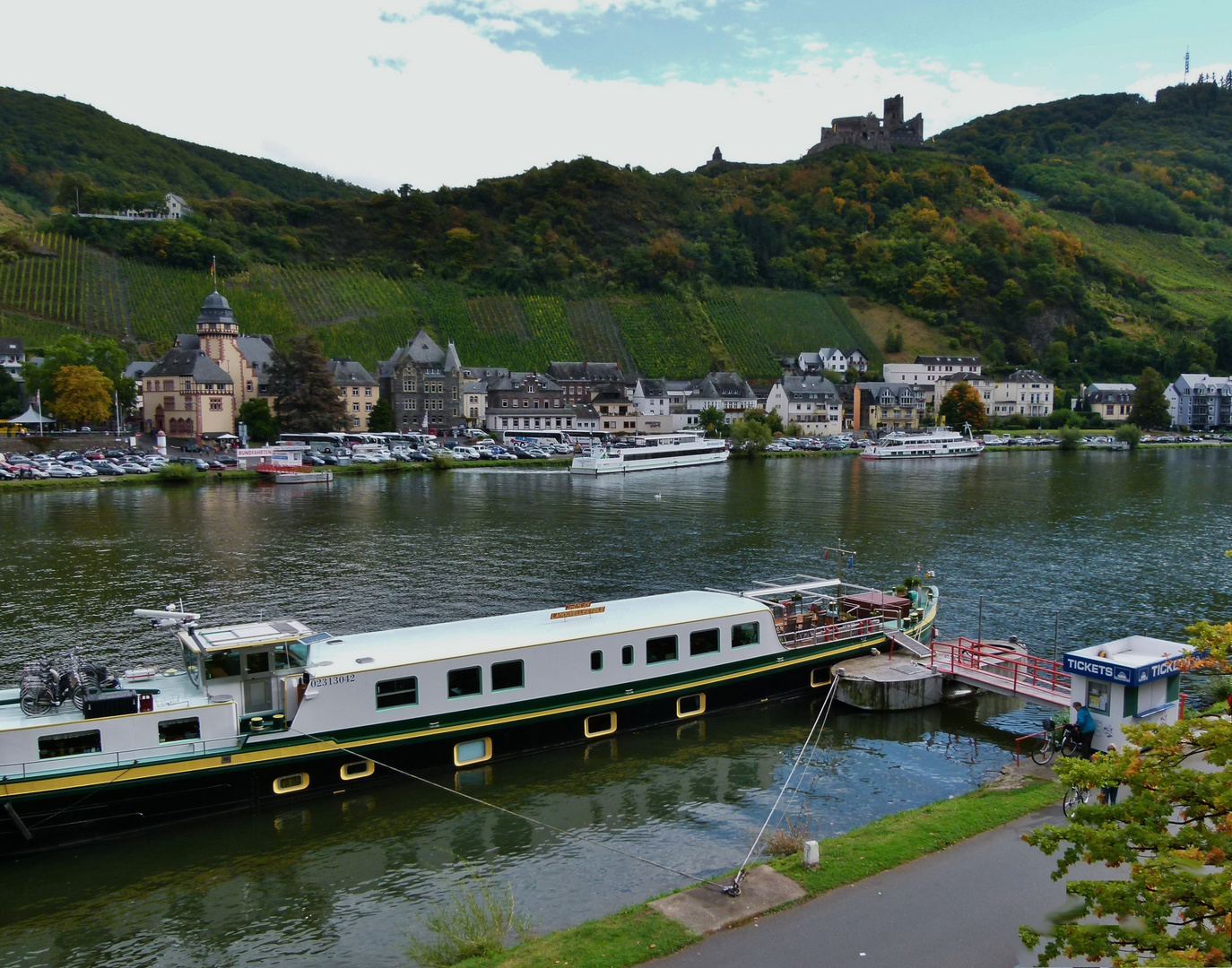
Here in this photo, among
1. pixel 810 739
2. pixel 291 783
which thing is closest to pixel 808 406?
pixel 810 739

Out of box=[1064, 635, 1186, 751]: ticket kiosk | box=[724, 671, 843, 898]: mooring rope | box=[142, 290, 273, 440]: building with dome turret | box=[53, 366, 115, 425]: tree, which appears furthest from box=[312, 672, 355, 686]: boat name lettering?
box=[142, 290, 273, 440]: building with dome turret

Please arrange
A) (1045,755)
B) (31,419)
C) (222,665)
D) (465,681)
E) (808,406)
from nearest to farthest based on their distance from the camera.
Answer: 1. (222,665)
2. (1045,755)
3. (465,681)
4. (31,419)
5. (808,406)

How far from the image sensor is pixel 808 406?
142 metres

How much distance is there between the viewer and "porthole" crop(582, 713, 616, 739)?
21859 mm

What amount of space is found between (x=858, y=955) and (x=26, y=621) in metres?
33.1

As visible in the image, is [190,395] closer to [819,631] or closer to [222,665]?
[222,665]

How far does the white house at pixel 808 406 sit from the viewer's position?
14175 cm

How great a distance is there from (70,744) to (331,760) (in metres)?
4.95

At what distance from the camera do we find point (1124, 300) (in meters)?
195

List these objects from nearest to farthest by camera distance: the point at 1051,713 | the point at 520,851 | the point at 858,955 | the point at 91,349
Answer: the point at 858,955, the point at 520,851, the point at 1051,713, the point at 91,349

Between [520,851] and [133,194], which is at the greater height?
[133,194]

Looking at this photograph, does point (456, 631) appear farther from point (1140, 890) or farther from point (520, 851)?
point (1140, 890)

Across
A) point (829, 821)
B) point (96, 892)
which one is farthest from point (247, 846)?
point (829, 821)

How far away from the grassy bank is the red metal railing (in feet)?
20.2
